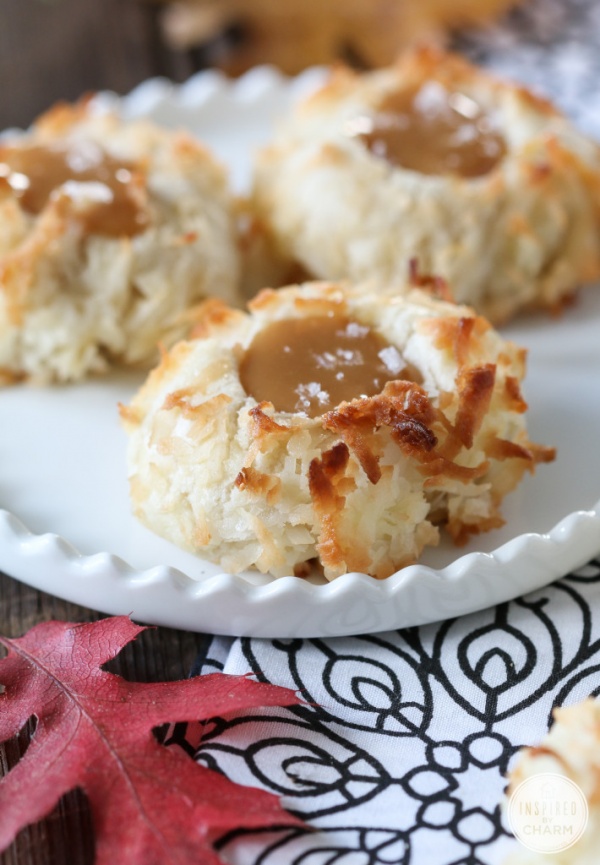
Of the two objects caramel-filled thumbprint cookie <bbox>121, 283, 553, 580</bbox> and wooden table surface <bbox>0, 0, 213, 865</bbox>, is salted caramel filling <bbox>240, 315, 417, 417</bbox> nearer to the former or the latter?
caramel-filled thumbprint cookie <bbox>121, 283, 553, 580</bbox>

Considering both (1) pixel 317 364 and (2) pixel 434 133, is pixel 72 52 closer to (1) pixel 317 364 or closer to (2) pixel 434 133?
(2) pixel 434 133

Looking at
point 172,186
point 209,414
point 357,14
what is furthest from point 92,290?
point 357,14

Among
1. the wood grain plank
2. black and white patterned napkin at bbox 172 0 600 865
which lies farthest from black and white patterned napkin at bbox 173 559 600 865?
the wood grain plank

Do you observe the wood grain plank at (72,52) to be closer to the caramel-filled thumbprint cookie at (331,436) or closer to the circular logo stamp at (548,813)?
the caramel-filled thumbprint cookie at (331,436)

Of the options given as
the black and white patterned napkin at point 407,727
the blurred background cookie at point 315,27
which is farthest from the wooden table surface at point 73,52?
the black and white patterned napkin at point 407,727

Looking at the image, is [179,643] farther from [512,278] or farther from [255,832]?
[512,278]

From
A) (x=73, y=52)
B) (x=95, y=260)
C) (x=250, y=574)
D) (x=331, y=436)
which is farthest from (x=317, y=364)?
(x=73, y=52)
